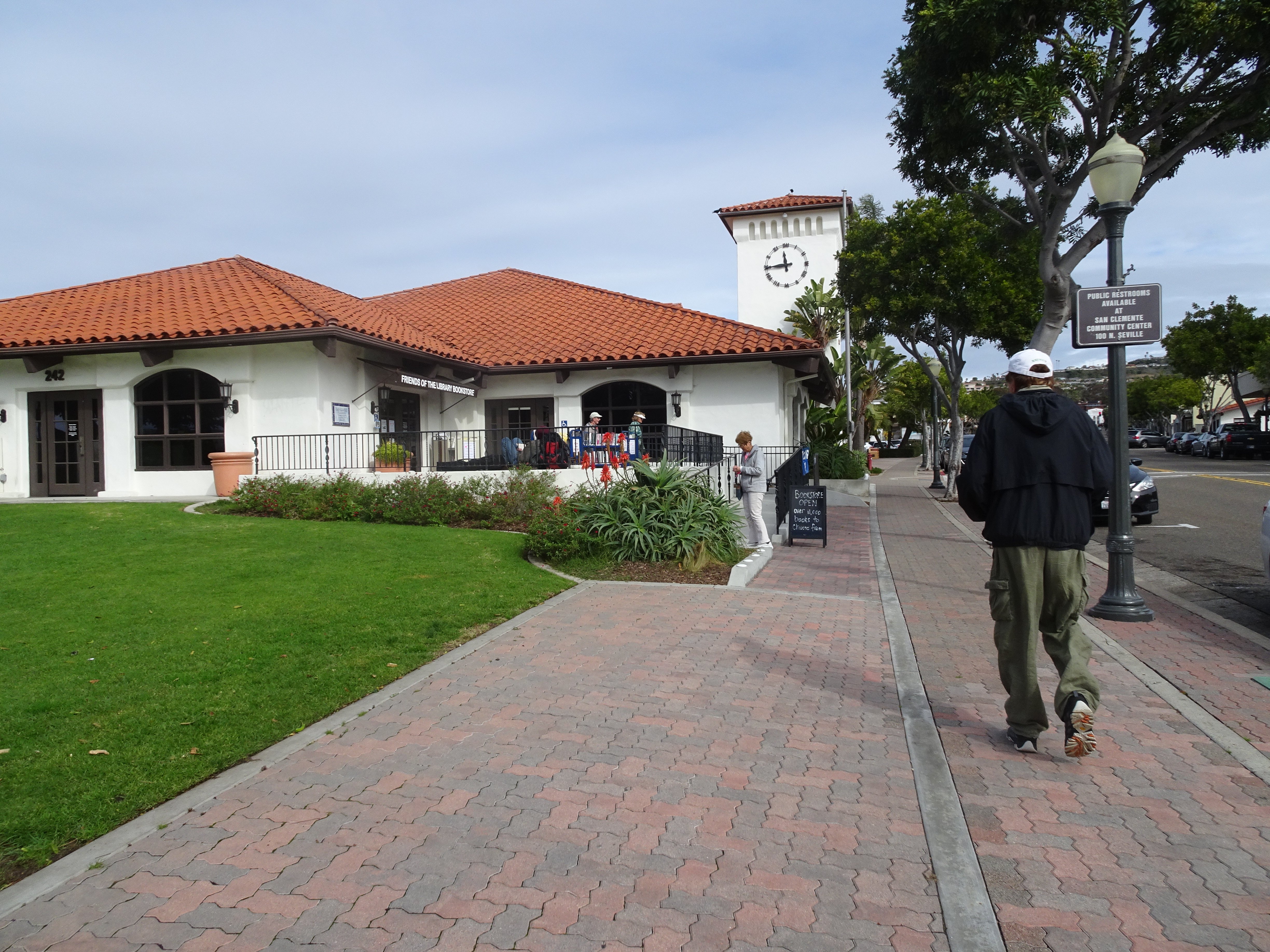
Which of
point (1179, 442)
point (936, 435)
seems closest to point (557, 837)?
point (936, 435)

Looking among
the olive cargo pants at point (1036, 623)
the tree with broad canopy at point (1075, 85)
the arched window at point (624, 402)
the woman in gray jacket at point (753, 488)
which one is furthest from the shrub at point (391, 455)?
the olive cargo pants at point (1036, 623)

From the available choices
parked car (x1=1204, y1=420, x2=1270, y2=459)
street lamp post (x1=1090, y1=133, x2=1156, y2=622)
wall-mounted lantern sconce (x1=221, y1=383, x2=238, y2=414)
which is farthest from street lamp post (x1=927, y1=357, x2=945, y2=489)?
wall-mounted lantern sconce (x1=221, y1=383, x2=238, y2=414)

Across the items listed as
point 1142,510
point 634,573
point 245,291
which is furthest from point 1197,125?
point 245,291

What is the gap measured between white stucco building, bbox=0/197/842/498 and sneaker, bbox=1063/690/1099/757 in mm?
11341

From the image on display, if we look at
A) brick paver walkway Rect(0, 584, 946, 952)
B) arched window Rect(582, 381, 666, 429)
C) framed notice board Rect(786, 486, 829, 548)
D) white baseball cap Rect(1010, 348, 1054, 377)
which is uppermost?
arched window Rect(582, 381, 666, 429)

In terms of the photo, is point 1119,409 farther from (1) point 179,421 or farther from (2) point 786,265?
(2) point 786,265

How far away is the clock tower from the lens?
3975cm

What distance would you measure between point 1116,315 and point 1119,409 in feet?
2.79

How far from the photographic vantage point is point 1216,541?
13.4 meters

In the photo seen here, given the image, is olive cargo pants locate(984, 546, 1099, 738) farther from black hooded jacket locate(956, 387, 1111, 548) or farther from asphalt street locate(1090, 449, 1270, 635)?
asphalt street locate(1090, 449, 1270, 635)

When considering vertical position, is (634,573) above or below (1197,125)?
below

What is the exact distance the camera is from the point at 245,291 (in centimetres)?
1975

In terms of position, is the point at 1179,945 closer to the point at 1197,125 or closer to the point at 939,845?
the point at 939,845

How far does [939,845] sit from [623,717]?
6.77ft
